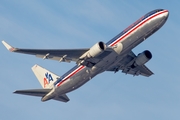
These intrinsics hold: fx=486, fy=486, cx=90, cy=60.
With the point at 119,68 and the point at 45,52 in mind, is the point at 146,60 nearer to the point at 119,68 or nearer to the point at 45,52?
the point at 119,68

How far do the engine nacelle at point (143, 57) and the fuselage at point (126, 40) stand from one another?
502 cm

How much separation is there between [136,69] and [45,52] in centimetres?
1582

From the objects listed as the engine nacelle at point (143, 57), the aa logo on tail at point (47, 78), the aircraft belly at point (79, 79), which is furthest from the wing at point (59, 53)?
the aa logo on tail at point (47, 78)

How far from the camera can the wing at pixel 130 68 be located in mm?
68006

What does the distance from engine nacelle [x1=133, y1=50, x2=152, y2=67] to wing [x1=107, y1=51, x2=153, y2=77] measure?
78cm

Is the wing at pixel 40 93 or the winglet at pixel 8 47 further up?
the winglet at pixel 8 47

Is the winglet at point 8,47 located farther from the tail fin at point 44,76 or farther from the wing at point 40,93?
the tail fin at point 44,76

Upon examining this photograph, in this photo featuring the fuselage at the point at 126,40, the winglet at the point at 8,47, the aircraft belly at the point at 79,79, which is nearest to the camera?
the winglet at the point at 8,47

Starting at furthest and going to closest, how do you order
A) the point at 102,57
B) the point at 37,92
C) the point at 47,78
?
the point at 47,78
the point at 37,92
the point at 102,57

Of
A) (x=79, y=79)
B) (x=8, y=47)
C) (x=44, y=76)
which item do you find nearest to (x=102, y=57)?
(x=79, y=79)

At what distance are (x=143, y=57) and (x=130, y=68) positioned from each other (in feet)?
11.9

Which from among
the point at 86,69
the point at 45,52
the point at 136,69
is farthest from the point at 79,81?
the point at 136,69

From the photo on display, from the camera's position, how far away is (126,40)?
6094 cm

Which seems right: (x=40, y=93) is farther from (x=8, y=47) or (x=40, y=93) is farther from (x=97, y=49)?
(x=97, y=49)
